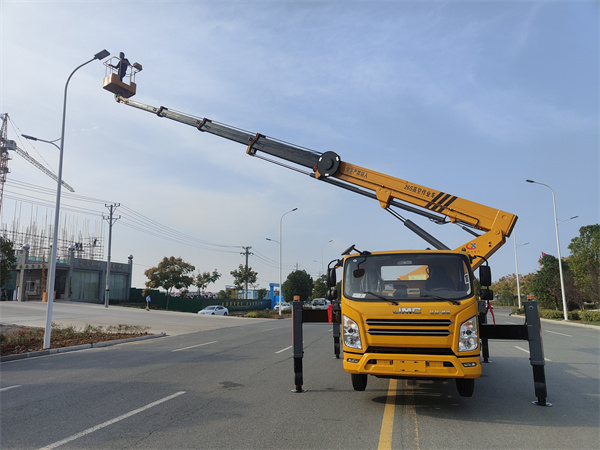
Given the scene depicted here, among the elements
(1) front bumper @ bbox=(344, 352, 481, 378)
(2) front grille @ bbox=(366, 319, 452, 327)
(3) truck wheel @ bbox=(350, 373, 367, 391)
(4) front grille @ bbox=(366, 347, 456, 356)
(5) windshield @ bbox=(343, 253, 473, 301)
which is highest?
(5) windshield @ bbox=(343, 253, 473, 301)

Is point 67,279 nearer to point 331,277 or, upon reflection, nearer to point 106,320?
point 106,320

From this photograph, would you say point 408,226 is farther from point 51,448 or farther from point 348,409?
point 51,448

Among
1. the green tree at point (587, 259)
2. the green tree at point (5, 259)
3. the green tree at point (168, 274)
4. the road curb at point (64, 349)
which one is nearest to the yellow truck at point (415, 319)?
the road curb at point (64, 349)

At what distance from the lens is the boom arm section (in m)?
9.65

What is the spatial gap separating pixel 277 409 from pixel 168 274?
4494cm

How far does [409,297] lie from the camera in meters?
6.06

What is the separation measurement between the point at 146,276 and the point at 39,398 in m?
44.4

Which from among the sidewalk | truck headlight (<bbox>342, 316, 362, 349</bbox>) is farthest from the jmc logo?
the sidewalk

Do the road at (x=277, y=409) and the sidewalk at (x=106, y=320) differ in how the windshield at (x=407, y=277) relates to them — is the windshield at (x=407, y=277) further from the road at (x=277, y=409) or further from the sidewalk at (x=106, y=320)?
the sidewalk at (x=106, y=320)

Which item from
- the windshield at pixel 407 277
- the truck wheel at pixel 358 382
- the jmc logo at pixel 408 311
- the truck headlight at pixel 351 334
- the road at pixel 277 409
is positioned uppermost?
the windshield at pixel 407 277

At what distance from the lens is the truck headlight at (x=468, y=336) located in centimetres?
564

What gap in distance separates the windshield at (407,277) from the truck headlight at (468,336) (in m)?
0.38

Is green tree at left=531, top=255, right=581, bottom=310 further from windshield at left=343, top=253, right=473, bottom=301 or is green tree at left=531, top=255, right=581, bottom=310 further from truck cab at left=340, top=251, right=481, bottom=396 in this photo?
truck cab at left=340, top=251, right=481, bottom=396

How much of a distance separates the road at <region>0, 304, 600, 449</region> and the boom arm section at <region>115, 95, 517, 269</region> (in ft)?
9.21
